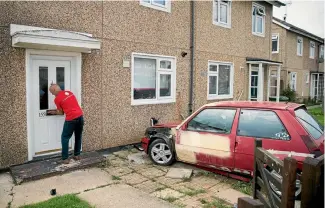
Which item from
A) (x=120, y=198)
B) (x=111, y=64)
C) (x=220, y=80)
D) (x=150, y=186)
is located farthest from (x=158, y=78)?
(x=120, y=198)

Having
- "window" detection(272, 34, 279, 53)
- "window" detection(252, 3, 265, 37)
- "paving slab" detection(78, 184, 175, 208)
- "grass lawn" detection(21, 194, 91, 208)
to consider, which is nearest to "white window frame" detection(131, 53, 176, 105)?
"paving slab" detection(78, 184, 175, 208)

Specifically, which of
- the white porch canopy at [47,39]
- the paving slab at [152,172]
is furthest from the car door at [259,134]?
the white porch canopy at [47,39]

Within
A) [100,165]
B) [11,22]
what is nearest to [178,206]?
[100,165]

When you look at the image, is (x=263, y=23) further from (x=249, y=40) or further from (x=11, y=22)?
(x=11, y=22)

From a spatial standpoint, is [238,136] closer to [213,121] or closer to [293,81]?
[213,121]

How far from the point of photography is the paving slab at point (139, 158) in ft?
22.3

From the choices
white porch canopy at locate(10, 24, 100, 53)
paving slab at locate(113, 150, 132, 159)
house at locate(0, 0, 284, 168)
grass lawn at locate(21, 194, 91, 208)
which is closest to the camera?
grass lawn at locate(21, 194, 91, 208)

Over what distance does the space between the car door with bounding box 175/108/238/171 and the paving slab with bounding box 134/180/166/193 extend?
953 mm

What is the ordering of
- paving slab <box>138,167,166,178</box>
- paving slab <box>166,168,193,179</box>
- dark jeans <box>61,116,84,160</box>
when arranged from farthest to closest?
dark jeans <box>61,116,84,160</box> < paving slab <box>138,167,166,178</box> < paving slab <box>166,168,193,179</box>

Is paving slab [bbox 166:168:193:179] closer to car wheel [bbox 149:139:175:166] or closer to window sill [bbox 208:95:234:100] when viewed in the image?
car wheel [bbox 149:139:175:166]

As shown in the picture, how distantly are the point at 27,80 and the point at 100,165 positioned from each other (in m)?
2.47

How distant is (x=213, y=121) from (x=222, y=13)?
738 centimetres

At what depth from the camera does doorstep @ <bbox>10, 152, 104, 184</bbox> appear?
554cm

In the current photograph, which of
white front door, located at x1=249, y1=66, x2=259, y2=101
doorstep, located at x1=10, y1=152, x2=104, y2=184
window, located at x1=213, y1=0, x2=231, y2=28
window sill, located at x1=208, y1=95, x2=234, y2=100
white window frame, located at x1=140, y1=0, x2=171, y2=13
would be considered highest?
window, located at x1=213, y1=0, x2=231, y2=28
